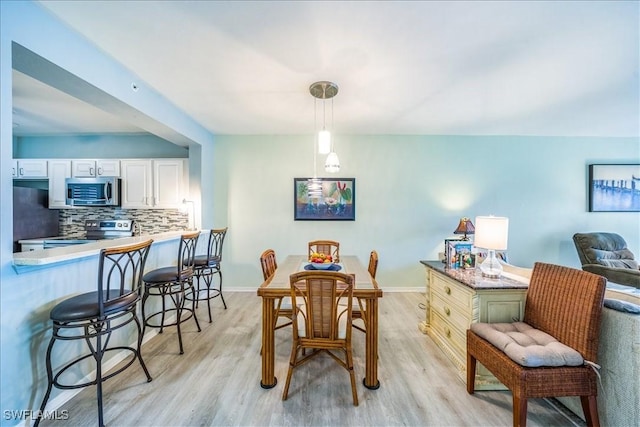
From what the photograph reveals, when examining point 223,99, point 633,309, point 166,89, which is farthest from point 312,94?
point 633,309

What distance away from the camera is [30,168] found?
156 inches

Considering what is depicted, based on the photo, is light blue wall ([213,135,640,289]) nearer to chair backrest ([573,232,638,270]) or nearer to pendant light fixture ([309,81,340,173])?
chair backrest ([573,232,638,270])

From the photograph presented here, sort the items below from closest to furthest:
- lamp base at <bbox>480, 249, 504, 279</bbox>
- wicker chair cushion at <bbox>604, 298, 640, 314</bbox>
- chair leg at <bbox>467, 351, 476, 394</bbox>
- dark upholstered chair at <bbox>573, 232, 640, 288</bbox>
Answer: wicker chair cushion at <bbox>604, 298, 640, 314</bbox> < chair leg at <bbox>467, 351, 476, 394</bbox> < lamp base at <bbox>480, 249, 504, 279</bbox> < dark upholstered chair at <bbox>573, 232, 640, 288</bbox>

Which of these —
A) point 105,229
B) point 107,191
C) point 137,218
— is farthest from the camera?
point 137,218

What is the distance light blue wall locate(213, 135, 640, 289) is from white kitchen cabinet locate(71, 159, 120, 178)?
1.56m

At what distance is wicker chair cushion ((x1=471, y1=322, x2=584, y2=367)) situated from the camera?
56.5 inches

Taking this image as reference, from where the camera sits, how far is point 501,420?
1646mm

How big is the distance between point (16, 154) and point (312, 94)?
5.36 meters

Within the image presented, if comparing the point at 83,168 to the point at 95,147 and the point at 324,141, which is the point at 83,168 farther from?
the point at 324,141

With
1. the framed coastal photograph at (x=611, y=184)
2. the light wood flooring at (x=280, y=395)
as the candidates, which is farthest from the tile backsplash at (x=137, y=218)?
the framed coastal photograph at (x=611, y=184)

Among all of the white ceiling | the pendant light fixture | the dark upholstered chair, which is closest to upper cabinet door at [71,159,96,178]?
the white ceiling

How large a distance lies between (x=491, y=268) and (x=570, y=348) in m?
0.78

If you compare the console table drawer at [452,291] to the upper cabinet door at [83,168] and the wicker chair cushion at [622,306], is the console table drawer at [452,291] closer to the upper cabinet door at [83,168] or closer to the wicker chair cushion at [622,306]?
the wicker chair cushion at [622,306]

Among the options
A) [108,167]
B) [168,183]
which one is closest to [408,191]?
[168,183]
